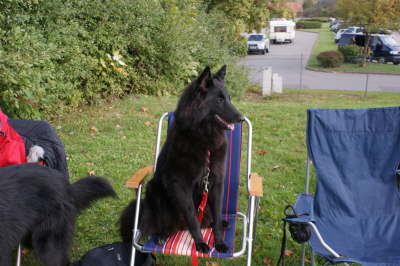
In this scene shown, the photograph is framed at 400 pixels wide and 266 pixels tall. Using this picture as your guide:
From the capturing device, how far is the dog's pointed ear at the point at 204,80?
7.02ft

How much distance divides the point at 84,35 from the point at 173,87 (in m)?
2.89

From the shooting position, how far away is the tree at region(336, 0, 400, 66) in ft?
49.0

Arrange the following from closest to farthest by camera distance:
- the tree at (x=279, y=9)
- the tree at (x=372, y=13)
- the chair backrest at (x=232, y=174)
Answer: the chair backrest at (x=232, y=174)
the tree at (x=372, y=13)
the tree at (x=279, y=9)

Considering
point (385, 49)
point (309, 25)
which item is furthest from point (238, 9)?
point (309, 25)

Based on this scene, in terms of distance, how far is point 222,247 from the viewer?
230cm

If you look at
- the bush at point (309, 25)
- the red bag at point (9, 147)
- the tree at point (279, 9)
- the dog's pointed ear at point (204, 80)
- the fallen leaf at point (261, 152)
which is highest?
the tree at point (279, 9)

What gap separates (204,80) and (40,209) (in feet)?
4.06

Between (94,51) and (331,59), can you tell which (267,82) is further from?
(331,59)

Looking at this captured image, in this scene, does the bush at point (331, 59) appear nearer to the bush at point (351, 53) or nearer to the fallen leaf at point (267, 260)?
the bush at point (351, 53)

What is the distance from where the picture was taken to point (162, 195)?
97.1 inches

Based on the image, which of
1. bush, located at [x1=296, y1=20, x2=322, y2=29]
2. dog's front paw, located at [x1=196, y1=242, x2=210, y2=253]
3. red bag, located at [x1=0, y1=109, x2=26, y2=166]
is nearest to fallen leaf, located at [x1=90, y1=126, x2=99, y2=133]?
red bag, located at [x1=0, y1=109, x2=26, y2=166]

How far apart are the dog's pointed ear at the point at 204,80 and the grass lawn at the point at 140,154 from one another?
1471 mm

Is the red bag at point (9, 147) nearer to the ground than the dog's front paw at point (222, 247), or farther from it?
farther from it

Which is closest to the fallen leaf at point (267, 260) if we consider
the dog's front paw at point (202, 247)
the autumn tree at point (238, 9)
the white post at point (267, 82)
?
the dog's front paw at point (202, 247)
